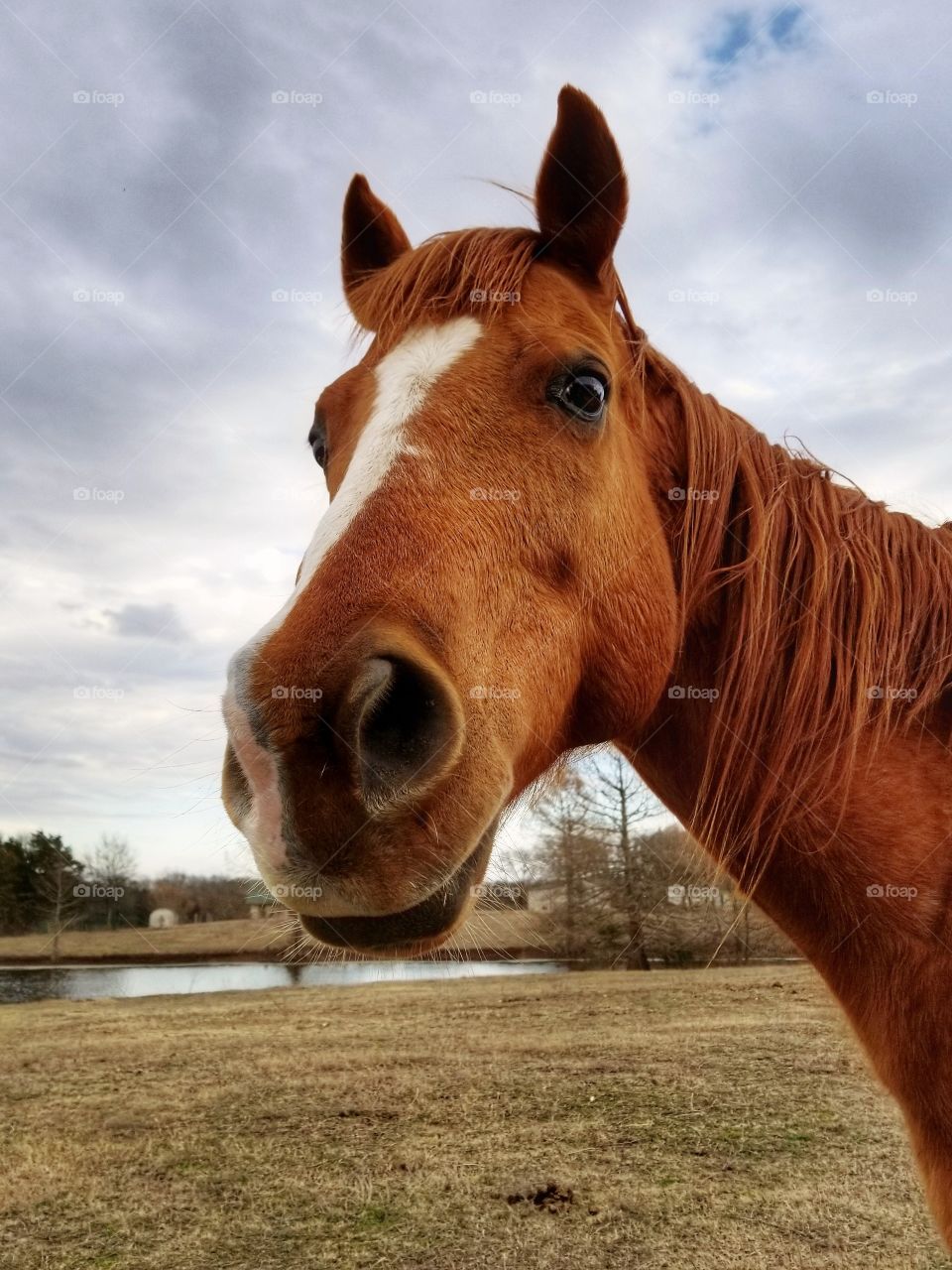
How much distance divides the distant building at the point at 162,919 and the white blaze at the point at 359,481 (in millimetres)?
37340

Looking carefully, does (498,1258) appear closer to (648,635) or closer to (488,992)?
(648,635)

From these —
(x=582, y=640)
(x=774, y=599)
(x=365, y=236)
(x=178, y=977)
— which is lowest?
(x=178, y=977)

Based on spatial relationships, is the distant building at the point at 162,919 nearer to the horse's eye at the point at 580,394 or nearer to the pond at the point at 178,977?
the pond at the point at 178,977

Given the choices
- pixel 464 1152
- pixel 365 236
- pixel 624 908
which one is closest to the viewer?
pixel 365 236

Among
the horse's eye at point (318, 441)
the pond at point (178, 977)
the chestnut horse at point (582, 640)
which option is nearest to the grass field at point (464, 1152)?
the chestnut horse at point (582, 640)

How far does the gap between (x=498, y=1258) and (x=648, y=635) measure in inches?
191

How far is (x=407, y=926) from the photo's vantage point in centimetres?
166

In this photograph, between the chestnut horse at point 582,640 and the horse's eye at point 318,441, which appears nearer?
the chestnut horse at point 582,640

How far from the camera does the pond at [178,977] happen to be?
81.1 feet

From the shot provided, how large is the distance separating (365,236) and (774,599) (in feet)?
6.63

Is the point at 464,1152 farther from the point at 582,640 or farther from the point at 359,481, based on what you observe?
the point at 359,481

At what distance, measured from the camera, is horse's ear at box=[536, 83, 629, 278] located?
2365 mm

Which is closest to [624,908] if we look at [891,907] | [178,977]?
[178,977]

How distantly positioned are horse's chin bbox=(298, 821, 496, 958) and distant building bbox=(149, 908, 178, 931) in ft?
123
